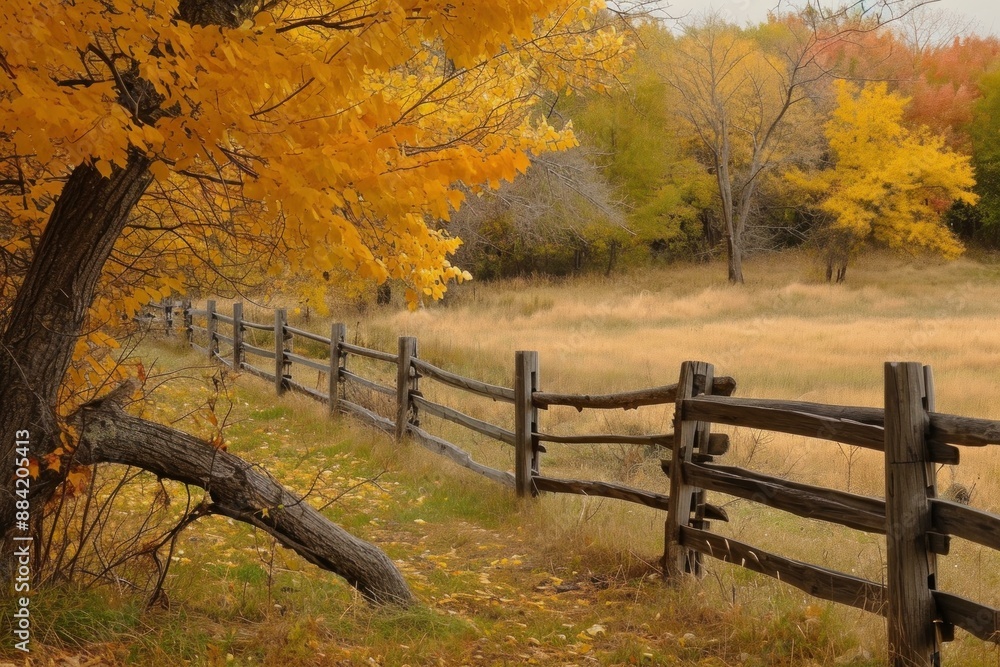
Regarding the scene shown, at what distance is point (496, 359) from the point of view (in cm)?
1673

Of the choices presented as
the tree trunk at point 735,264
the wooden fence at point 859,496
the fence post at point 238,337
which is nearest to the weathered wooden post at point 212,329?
the fence post at point 238,337

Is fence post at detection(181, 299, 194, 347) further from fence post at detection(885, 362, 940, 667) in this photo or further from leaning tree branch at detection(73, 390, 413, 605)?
fence post at detection(885, 362, 940, 667)

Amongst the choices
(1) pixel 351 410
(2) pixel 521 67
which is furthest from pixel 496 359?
(2) pixel 521 67

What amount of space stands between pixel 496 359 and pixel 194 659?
1315cm

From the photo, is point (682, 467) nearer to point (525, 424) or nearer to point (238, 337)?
point (525, 424)

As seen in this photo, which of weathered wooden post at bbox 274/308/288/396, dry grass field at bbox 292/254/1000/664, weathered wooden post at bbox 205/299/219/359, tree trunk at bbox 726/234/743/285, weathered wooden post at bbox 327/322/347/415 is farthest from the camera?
tree trunk at bbox 726/234/743/285

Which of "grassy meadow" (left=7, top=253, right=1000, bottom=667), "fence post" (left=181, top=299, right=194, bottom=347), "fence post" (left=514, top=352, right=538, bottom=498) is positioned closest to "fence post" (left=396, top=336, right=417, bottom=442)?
"grassy meadow" (left=7, top=253, right=1000, bottom=667)

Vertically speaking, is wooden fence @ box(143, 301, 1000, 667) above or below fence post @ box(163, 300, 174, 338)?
above

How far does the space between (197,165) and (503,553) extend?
348 cm

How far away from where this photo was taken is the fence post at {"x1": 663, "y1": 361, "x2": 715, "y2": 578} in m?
5.46

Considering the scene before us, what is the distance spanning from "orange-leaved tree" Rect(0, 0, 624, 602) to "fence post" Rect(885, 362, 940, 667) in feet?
6.67

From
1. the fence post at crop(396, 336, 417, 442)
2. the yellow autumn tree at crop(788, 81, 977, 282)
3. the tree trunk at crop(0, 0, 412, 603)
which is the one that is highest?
the yellow autumn tree at crop(788, 81, 977, 282)

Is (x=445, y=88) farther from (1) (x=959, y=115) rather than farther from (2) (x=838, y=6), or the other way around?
(1) (x=959, y=115)

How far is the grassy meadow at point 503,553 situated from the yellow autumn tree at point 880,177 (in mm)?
22357
